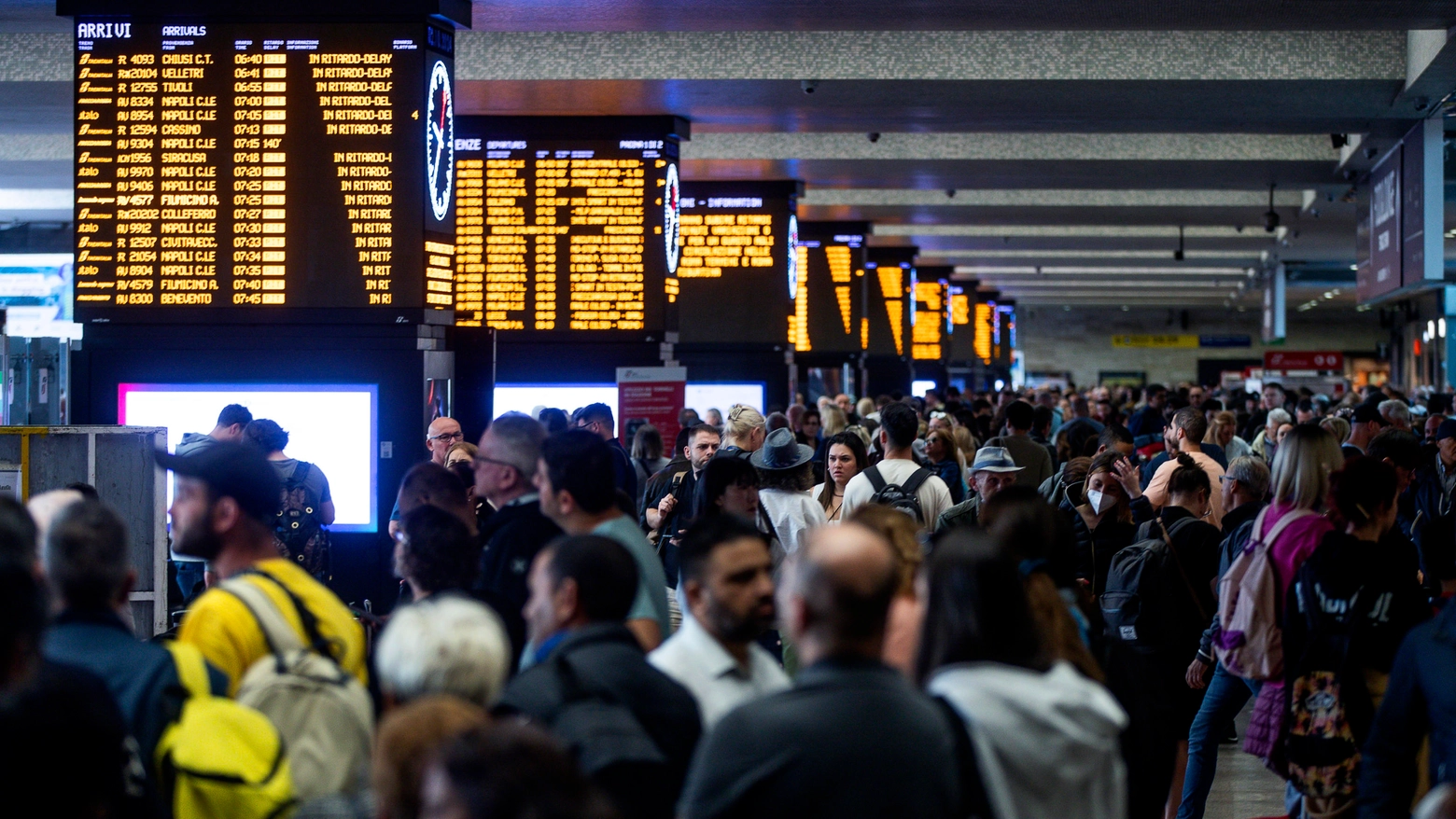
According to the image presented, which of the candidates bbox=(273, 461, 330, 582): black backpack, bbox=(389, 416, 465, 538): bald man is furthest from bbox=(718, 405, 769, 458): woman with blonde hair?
bbox=(273, 461, 330, 582): black backpack

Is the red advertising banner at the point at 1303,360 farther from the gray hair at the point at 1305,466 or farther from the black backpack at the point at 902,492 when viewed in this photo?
the gray hair at the point at 1305,466

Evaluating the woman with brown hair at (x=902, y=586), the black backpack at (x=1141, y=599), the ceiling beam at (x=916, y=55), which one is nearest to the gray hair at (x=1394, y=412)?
the ceiling beam at (x=916, y=55)

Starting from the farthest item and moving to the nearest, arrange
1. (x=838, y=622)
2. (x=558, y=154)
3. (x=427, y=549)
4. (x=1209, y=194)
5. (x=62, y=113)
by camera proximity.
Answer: (x=1209, y=194) → (x=62, y=113) → (x=558, y=154) → (x=427, y=549) → (x=838, y=622)

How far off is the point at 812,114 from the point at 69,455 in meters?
8.06

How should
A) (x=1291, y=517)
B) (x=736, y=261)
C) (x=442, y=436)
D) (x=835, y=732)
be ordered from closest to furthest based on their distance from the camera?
(x=835, y=732) < (x=1291, y=517) < (x=442, y=436) < (x=736, y=261)

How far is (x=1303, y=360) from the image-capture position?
4559 cm

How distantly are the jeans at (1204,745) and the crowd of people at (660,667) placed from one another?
0.60 meters

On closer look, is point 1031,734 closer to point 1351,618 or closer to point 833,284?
point 1351,618

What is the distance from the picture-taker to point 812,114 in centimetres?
1372

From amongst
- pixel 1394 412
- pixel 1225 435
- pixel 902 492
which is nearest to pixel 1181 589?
pixel 902 492

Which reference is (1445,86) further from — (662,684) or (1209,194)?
(662,684)

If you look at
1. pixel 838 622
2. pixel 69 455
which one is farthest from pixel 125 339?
pixel 838 622

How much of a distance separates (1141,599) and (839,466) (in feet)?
6.51

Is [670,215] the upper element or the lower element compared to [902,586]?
upper
